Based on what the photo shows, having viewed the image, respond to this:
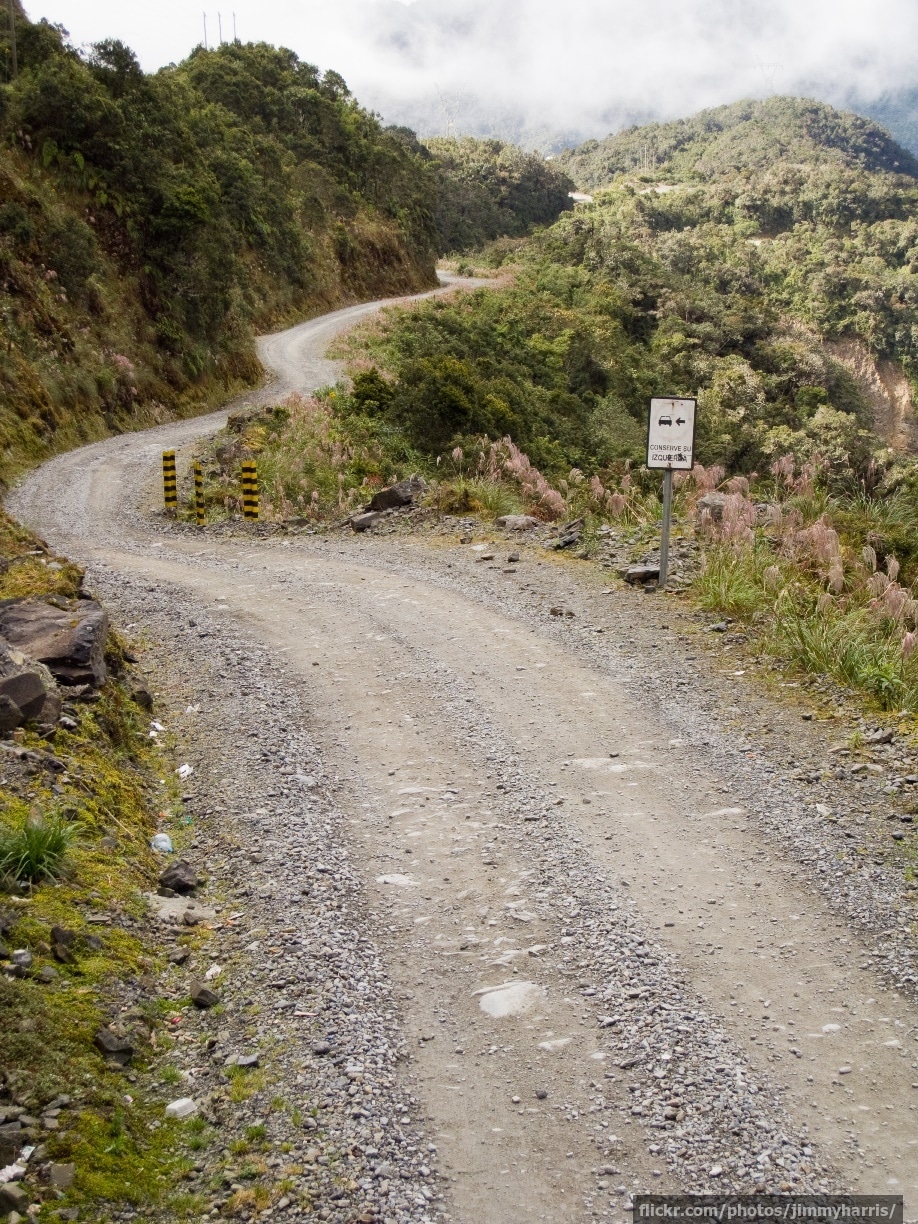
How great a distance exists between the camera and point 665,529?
10.9 meters

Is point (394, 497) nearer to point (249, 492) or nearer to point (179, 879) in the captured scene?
point (249, 492)

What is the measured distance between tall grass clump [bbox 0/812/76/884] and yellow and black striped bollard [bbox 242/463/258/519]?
38.2 ft

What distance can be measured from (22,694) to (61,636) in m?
1.22

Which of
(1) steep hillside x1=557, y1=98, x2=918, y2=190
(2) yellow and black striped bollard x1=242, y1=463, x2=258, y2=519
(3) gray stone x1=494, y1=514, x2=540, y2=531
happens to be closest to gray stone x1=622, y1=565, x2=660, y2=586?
(3) gray stone x1=494, y1=514, x2=540, y2=531

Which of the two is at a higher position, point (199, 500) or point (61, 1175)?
point (199, 500)

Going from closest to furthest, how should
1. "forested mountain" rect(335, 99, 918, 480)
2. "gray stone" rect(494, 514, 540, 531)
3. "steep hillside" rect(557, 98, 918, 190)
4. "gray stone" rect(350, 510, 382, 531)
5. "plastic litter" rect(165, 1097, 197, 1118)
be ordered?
"plastic litter" rect(165, 1097, 197, 1118)
"gray stone" rect(494, 514, 540, 531)
"gray stone" rect(350, 510, 382, 531)
"forested mountain" rect(335, 99, 918, 480)
"steep hillside" rect(557, 98, 918, 190)

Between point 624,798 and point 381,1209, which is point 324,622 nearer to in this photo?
point 624,798

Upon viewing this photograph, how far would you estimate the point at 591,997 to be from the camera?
14.5 feet

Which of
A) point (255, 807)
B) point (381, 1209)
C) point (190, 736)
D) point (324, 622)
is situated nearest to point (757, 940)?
point (381, 1209)

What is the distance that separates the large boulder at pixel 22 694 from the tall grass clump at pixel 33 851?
122 cm

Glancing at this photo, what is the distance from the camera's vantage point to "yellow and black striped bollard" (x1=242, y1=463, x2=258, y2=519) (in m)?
16.2

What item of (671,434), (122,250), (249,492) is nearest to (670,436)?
(671,434)

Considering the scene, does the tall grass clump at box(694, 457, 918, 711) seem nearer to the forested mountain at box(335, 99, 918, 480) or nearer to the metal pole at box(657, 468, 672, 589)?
the metal pole at box(657, 468, 672, 589)

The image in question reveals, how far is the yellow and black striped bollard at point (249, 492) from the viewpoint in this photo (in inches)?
639
